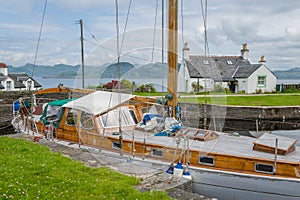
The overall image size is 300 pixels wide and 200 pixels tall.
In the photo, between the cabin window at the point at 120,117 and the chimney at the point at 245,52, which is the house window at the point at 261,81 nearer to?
the chimney at the point at 245,52

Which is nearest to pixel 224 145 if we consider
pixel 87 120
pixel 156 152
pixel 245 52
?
pixel 156 152

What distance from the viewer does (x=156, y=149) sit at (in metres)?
8.19

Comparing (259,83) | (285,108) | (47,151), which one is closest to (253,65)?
(259,83)

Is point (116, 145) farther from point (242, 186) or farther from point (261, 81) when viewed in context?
point (261, 81)

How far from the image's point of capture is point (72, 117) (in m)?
10.1

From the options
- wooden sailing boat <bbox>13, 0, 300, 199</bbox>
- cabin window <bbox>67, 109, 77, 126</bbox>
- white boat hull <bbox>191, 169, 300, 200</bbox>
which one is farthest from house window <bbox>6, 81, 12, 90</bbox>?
white boat hull <bbox>191, 169, 300, 200</bbox>

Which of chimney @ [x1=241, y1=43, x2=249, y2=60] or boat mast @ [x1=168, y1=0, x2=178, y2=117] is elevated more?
chimney @ [x1=241, y1=43, x2=249, y2=60]

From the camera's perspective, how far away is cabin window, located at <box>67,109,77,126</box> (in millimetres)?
9895

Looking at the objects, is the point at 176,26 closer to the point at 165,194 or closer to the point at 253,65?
the point at 165,194

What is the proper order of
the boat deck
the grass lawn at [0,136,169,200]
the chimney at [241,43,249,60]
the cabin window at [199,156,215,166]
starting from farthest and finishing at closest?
the chimney at [241,43,249,60] < the cabin window at [199,156,215,166] < the boat deck < the grass lawn at [0,136,169,200]

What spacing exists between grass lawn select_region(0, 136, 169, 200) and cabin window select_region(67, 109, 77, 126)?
2.30 metres

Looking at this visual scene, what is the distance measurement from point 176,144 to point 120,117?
2.23 m

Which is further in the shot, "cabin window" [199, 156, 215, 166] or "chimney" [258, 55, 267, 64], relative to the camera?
"chimney" [258, 55, 267, 64]

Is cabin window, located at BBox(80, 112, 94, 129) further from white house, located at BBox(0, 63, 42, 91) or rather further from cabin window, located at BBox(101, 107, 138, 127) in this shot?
white house, located at BBox(0, 63, 42, 91)
